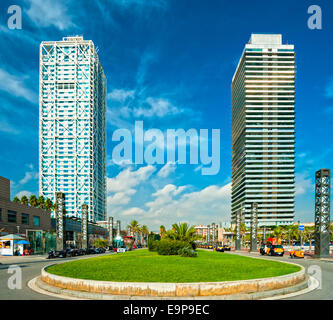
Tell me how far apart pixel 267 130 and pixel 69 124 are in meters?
113

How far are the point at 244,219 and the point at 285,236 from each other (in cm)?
4583

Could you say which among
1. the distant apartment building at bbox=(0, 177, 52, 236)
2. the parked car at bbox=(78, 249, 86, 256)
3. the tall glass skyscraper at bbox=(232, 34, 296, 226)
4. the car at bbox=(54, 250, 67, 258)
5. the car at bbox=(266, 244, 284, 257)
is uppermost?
the tall glass skyscraper at bbox=(232, 34, 296, 226)

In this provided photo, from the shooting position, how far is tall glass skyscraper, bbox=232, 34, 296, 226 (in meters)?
169

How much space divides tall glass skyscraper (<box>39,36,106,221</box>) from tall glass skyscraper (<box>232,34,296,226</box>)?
88528 mm

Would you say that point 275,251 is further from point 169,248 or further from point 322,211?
point 169,248

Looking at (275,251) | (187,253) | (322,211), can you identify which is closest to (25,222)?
(275,251)

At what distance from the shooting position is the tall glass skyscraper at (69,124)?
174625mm

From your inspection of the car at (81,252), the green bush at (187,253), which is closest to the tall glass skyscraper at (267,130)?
the car at (81,252)

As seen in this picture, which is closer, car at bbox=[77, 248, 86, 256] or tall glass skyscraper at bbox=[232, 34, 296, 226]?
car at bbox=[77, 248, 86, 256]

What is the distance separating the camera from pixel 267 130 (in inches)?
6831

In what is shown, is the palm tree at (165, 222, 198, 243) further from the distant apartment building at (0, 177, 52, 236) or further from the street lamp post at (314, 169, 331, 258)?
the distant apartment building at (0, 177, 52, 236)

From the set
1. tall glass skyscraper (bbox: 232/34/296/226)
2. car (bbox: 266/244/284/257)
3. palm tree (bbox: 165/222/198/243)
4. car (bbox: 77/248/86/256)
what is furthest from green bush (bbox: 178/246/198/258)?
tall glass skyscraper (bbox: 232/34/296/226)
